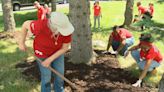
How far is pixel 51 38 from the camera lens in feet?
16.9

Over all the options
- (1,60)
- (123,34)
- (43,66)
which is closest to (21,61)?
(1,60)

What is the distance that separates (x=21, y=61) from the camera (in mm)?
9047

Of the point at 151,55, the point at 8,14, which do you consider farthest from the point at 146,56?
the point at 8,14

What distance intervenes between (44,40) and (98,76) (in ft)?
9.03

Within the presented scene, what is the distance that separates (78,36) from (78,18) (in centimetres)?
44

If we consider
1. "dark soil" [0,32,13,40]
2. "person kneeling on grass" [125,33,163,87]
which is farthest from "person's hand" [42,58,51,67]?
"dark soil" [0,32,13,40]

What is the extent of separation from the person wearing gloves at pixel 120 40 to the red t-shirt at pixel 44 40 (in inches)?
168

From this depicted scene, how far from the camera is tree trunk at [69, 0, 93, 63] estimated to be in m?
8.21

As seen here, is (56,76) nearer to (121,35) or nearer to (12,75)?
(12,75)

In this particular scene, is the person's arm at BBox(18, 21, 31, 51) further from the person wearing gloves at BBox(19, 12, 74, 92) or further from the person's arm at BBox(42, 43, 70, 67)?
the person's arm at BBox(42, 43, 70, 67)

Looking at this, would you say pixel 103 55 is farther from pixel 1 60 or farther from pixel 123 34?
pixel 1 60

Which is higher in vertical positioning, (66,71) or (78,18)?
(78,18)

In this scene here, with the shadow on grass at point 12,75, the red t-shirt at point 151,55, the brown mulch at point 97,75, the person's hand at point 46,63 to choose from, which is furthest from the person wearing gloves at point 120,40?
the person's hand at point 46,63

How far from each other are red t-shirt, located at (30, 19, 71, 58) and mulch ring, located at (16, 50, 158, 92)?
5.84 feet
